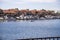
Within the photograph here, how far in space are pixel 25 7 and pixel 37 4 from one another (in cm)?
18

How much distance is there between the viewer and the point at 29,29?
2184 mm

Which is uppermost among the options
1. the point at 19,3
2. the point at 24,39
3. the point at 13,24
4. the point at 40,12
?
the point at 19,3

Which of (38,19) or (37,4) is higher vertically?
(37,4)

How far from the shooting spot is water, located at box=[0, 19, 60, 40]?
6.95ft

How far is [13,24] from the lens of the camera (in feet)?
7.03

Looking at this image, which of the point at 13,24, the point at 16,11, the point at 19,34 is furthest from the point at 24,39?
the point at 16,11

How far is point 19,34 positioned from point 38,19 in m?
0.35

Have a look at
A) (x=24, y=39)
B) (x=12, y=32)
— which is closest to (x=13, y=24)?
(x=12, y=32)

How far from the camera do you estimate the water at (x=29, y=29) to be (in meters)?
2.12

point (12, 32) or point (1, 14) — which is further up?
point (1, 14)

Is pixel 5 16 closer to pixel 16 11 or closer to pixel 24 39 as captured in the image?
pixel 16 11

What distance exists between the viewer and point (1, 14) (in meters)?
2.18

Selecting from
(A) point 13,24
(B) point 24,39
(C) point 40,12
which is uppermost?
(C) point 40,12

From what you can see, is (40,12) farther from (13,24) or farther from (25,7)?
(13,24)
